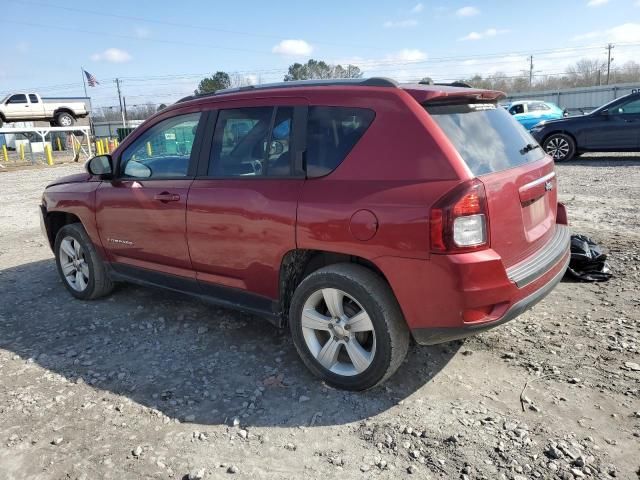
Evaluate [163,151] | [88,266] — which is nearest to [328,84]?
[163,151]

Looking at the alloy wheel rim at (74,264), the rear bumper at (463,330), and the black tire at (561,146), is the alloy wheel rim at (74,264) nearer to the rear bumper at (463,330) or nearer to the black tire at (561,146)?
the rear bumper at (463,330)

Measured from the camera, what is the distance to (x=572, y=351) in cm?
352

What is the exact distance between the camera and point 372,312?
2.92 m

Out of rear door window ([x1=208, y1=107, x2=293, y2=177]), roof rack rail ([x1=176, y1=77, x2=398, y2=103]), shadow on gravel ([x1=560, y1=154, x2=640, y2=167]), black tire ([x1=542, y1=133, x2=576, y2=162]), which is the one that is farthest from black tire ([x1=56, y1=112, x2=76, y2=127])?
rear door window ([x1=208, y1=107, x2=293, y2=177])

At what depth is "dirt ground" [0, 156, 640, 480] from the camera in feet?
8.45

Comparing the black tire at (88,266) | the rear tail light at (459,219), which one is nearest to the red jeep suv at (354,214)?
the rear tail light at (459,219)

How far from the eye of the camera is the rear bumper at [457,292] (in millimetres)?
2670

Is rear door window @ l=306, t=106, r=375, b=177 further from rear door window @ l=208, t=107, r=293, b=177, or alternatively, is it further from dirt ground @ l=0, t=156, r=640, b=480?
dirt ground @ l=0, t=156, r=640, b=480

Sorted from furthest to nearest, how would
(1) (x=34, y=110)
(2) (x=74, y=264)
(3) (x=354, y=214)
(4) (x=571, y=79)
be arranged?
(4) (x=571, y=79) < (1) (x=34, y=110) < (2) (x=74, y=264) < (3) (x=354, y=214)

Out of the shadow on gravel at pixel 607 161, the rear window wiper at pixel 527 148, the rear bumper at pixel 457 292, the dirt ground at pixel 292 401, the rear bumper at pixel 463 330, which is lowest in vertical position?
the dirt ground at pixel 292 401

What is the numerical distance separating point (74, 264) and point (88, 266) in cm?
28

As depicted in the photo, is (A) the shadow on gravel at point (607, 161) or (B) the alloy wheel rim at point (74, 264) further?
(A) the shadow on gravel at point (607, 161)

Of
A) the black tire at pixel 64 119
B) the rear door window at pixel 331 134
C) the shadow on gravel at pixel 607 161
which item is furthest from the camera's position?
the black tire at pixel 64 119

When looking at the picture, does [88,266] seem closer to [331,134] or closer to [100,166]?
[100,166]
